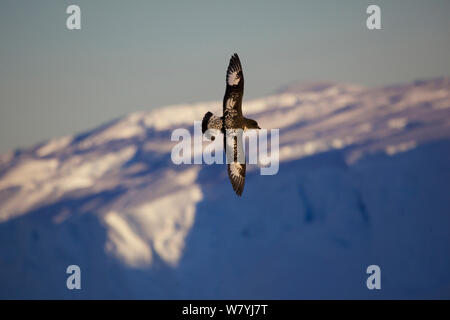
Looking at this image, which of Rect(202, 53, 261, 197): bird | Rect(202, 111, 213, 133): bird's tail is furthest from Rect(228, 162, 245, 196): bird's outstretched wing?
Rect(202, 111, 213, 133): bird's tail

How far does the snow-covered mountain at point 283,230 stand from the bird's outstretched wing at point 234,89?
2477 inches

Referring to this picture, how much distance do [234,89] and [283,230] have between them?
238 feet

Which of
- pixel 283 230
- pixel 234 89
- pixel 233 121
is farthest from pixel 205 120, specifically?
pixel 283 230

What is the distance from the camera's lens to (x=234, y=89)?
14609 mm

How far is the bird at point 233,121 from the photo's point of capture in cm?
1413

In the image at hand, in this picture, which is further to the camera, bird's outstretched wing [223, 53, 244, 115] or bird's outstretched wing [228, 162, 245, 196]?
bird's outstretched wing [228, 162, 245, 196]

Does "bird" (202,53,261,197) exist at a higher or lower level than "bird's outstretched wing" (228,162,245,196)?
higher

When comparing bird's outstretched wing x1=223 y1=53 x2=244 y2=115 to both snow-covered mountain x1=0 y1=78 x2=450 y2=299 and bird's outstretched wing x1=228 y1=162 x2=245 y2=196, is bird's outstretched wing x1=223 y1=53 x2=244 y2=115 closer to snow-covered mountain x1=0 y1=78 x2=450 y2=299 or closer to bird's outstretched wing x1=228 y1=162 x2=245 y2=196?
bird's outstretched wing x1=228 y1=162 x2=245 y2=196

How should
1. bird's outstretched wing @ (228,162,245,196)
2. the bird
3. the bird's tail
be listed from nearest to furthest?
the bird, the bird's tail, bird's outstretched wing @ (228,162,245,196)

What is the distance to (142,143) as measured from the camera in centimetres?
13762

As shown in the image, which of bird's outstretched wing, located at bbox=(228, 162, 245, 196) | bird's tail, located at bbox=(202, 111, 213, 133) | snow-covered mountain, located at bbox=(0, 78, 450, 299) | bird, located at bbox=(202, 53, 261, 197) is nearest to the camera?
bird, located at bbox=(202, 53, 261, 197)

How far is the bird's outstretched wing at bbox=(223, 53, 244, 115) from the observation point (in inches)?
563

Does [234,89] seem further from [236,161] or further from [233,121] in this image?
[236,161]
